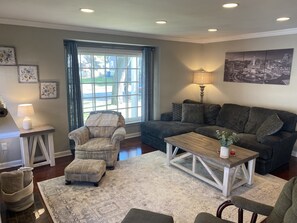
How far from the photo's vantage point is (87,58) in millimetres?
4414

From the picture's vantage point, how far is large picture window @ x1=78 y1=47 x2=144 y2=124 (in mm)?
4465

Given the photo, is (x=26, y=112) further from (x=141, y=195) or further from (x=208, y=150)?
(x=208, y=150)

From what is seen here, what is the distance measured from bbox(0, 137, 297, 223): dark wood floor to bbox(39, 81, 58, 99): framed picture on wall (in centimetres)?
119

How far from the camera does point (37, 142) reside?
3.70 metres

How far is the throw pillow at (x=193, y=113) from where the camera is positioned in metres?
4.83

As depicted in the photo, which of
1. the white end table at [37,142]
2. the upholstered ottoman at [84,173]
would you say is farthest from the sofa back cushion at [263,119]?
the white end table at [37,142]

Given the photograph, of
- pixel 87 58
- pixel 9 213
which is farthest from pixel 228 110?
pixel 9 213

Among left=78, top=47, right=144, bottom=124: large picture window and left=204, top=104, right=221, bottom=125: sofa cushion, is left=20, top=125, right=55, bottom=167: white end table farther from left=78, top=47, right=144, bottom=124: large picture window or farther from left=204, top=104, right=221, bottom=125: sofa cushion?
left=204, top=104, right=221, bottom=125: sofa cushion

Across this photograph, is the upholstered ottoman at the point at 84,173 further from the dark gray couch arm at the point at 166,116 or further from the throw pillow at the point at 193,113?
the throw pillow at the point at 193,113

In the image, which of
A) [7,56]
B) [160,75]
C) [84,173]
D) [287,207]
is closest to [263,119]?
[160,75]

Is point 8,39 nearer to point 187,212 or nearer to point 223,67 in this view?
point 187,212

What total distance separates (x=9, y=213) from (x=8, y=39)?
2.54 meters

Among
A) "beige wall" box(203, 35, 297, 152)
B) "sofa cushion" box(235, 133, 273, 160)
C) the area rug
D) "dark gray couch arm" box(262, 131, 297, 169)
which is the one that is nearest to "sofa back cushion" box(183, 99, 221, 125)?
"beige wall" box(203, 35, 297, 152)

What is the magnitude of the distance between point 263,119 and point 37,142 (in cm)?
415
